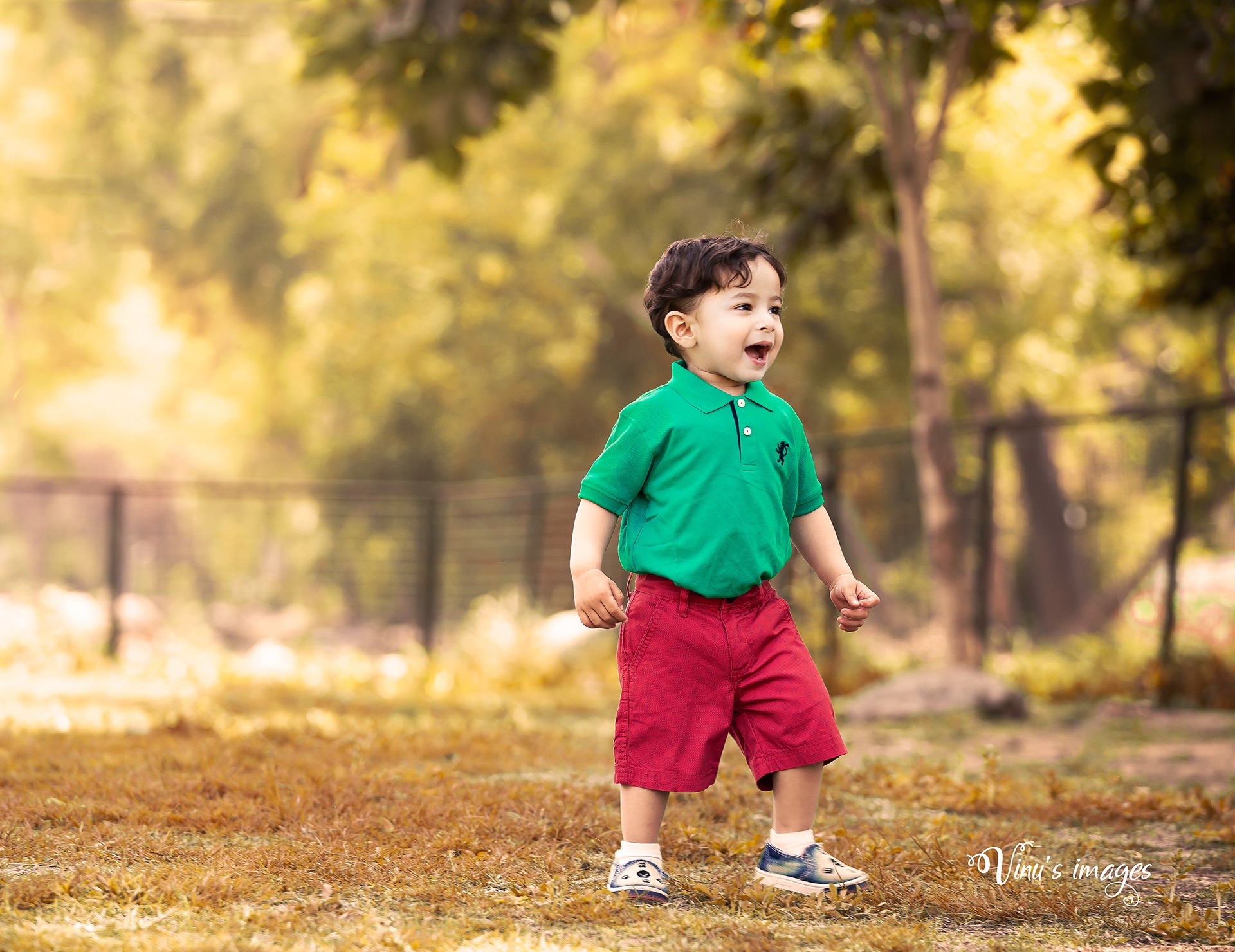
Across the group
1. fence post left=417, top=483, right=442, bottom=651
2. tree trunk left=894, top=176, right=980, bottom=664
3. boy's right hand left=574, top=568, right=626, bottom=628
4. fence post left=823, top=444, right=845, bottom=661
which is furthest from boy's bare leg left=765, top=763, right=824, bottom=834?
fence post left=417, top=483, right=442, bottom=651

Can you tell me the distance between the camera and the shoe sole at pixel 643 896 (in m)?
2.86

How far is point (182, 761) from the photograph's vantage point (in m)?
4.28

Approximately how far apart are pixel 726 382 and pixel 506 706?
460 centimetres

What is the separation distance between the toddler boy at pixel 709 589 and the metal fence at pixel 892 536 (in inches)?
220

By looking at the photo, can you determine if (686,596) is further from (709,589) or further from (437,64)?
(437,64)

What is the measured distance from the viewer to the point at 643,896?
2.87m

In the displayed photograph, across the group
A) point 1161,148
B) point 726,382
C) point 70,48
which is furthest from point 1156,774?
point 70,48

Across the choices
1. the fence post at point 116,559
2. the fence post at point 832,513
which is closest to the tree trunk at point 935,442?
the fence post at point 832,513

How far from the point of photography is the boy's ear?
3195mm

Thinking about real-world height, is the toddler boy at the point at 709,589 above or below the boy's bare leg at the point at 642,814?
above

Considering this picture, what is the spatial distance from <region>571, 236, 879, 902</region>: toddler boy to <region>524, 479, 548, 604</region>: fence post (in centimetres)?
930

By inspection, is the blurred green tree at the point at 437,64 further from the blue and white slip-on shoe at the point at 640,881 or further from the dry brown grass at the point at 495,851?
the blue and white slip-on shoe at the point at 640,881

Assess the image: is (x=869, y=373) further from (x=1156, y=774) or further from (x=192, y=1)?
(x=192, y=1)

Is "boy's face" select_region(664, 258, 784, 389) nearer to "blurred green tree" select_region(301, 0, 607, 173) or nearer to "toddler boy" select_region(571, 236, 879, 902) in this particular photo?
"toddler boy" select_region(571, 236, 879, 902)
